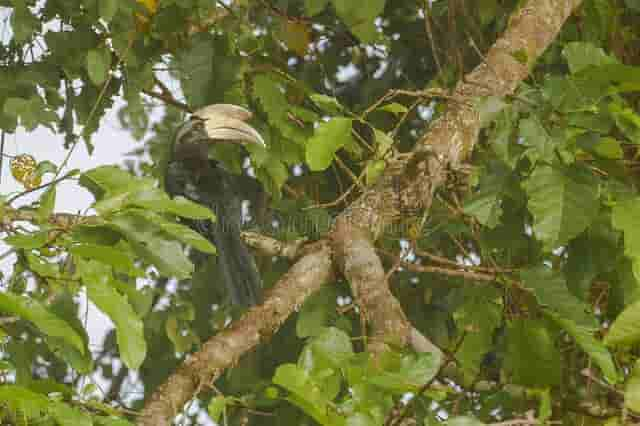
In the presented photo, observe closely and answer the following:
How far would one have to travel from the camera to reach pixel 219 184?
330cm

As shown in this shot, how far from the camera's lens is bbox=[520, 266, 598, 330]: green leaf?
1442 millimetres

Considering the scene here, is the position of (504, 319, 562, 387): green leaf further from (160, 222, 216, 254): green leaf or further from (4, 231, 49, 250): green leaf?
(4, 231, 49, 250): green leaf

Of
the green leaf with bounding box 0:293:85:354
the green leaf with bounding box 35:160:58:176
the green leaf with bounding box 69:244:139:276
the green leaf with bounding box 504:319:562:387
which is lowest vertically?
the green leaf with bounding box 504:319:562:387

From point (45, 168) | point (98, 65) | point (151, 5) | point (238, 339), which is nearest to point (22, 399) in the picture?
point (45, 168)

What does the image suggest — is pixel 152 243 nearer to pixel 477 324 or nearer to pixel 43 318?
pixel 43 318

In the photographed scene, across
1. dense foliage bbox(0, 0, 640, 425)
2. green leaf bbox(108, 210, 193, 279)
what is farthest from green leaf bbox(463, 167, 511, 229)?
green leaf bbox(108, 210, 193, 279)

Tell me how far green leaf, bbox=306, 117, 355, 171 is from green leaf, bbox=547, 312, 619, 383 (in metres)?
0.55

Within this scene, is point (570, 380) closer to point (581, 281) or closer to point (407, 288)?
point (581, 281)

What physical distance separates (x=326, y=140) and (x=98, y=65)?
92cm

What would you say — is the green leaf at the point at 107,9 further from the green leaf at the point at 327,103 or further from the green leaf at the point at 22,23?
the green leaf at the point at 327,103

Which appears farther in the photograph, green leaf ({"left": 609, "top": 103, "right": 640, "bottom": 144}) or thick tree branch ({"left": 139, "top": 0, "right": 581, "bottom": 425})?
thick tree branch ({"left": 139, "top": 0, "right": 581, "bottom": 425})

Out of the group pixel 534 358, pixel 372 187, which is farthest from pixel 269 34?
pixel 534 358

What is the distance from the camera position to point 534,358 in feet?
4.54

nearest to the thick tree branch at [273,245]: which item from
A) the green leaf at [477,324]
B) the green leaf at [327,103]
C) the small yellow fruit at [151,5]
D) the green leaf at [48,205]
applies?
the green leaf at [477,324]
